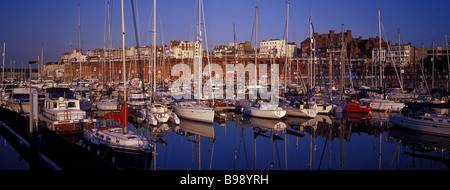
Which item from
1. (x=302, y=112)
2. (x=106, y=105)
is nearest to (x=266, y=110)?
(x=302, y=112)

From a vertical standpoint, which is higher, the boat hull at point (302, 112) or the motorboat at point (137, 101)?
the motorboat at point (137, 101)

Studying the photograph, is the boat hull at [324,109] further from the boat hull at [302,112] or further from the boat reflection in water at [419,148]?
the boat reflection in water at [419,148]

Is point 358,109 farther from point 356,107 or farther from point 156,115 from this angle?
point 156,115

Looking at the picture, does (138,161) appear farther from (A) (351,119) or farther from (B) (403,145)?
(A) (351,119)

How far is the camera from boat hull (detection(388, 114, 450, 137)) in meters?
22.3

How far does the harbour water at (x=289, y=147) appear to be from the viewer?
1644cm

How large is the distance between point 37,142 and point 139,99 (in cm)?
2111

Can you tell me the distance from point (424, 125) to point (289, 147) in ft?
32.7

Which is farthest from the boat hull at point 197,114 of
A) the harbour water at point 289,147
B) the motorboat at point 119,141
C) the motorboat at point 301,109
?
the motorboat at point 119,141

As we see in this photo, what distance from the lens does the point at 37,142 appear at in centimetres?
1425

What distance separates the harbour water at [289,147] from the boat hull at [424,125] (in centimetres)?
44

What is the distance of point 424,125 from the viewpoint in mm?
23250

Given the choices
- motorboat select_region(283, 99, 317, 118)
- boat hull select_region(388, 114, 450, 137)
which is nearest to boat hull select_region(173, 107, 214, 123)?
motorboat select_region(283, 99, 317, 118)

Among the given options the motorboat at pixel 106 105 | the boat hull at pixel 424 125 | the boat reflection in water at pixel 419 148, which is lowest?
the boat reflection in water at pixel 419 148
